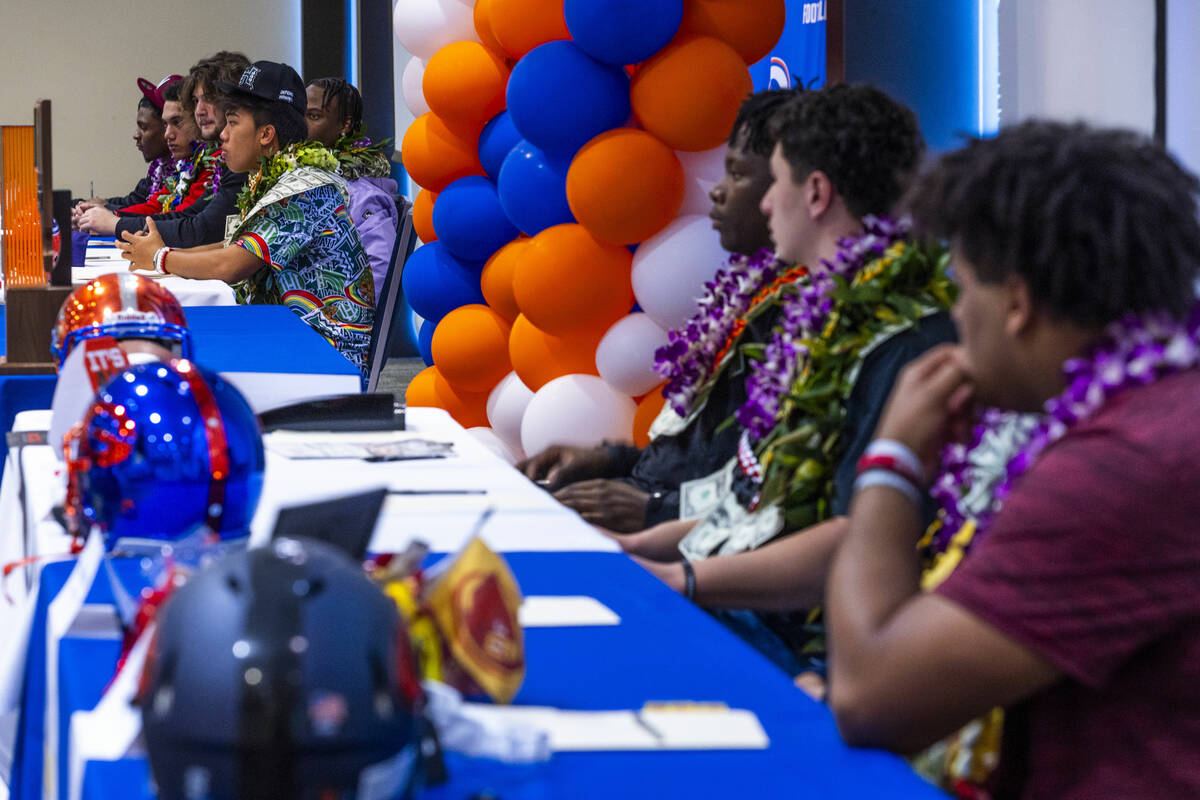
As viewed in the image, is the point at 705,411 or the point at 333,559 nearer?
the point at 333,559

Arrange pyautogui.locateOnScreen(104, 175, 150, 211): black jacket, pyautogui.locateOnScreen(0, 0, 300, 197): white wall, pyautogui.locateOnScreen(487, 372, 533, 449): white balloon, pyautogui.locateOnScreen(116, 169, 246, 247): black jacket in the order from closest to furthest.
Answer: pyautogui.locateOnScreen(487, 372, 533, 449): white balloon
pyautogui.locateOnScreen(116, 169, 246, 247): black jacket
pyautogui.locateOnScreen(104, 175, 150, 211): black jacket
pyautogui.locateOnScreen(0, 0, 300, 197): white wall

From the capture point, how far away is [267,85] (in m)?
4.06

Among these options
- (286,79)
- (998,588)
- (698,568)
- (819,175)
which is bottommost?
(698,568)

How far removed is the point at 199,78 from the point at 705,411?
322 cm

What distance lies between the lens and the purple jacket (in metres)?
4.86

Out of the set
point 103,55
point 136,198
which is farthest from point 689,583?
point 103,55

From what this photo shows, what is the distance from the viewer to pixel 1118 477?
→ 37.0 inches

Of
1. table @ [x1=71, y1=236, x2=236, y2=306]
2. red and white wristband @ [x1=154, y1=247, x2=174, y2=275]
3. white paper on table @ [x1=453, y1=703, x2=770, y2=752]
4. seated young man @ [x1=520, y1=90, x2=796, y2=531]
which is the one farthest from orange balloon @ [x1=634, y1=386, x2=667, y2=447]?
white paper on table @ [x1=453, y1=703, x2=770, y2=752]

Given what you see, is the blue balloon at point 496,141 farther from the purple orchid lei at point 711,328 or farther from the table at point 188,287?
the purple orchid lei at point 711,328

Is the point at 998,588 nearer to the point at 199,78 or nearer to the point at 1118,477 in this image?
the point at 1118,477

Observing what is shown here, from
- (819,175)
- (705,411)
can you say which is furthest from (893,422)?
(705,411)

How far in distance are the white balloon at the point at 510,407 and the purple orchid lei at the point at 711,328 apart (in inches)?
58.4

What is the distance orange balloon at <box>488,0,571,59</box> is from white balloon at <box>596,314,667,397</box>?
0.77m

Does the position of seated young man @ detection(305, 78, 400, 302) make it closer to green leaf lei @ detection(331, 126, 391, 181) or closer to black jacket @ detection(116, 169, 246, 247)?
green leaf lei @ detection(331, 126, 391, 181)
